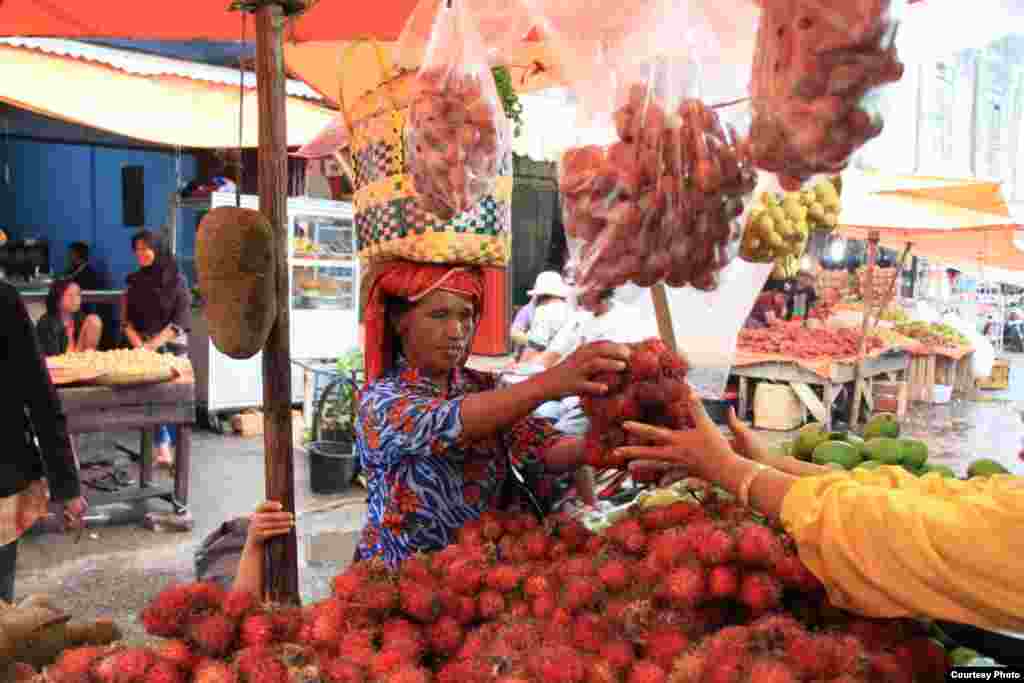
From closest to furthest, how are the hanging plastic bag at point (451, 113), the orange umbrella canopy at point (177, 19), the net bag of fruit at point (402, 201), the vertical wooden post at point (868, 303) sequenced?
1. the hanging plastic bag at point (451, 113)
2. the net bag of fruit at point (402, 201)
3. the orange umbrella canopy at point (177, 19)
4. the vertical wooden post at point (868, 303)

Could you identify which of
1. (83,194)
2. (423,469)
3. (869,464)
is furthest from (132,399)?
(83,194)

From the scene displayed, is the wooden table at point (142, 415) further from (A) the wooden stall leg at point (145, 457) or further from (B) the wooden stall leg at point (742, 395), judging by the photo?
(B) the wooden stall leg at point (742, 395)

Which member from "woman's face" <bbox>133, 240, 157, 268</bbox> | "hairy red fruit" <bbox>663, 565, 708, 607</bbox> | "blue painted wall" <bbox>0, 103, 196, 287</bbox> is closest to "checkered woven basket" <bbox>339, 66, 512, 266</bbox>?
"hairy red fruit" <bbox>663, 565, 708, 607</bbox>

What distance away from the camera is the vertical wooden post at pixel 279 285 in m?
1.64

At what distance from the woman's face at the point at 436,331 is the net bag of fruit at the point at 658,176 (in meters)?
0.46

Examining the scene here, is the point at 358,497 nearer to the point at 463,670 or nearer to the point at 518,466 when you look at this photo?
the point at 518,466

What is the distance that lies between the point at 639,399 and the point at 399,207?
69 centimetres

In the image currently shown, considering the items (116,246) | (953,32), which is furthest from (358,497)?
(116,246)

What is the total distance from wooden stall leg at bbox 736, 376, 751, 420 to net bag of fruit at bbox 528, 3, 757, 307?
795cm

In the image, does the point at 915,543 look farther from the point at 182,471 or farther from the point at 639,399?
the point at 182,471

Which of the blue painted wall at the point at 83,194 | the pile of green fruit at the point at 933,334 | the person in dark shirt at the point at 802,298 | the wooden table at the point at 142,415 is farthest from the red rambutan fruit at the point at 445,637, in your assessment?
the pile of green fruit at the point at 933,334

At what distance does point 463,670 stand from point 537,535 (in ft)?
1.28

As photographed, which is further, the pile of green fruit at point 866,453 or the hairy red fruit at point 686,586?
the pile of green fruit at point 866,453

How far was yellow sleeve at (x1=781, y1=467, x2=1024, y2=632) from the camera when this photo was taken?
39.4 inches
